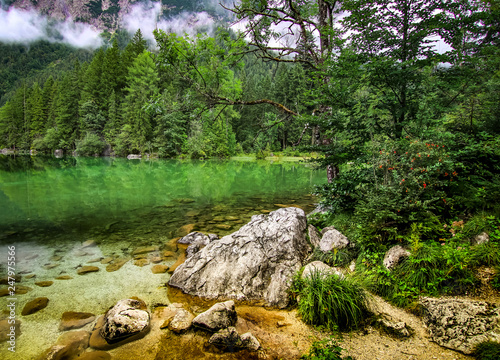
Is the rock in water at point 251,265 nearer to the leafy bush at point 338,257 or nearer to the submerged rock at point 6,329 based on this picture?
the leafy bush at point 338,257

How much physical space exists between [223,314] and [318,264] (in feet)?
6.02

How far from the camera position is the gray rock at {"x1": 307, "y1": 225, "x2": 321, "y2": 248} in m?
5.05

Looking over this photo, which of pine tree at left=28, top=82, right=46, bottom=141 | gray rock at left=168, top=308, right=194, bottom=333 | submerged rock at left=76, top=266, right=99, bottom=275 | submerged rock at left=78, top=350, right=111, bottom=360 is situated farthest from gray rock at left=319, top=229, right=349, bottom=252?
pine tree at left=28, top=82, right=46, bottom=141

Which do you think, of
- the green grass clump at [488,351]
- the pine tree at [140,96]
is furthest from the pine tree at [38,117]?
the green grass clump at [488,351]

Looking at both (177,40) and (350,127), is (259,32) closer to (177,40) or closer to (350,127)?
(177,40)

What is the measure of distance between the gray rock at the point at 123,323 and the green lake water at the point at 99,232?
0.65 meters

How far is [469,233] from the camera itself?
11.0 ft

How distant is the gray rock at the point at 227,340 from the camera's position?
2.69 meters

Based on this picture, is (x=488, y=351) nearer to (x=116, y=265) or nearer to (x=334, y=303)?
(x=334, y=303)

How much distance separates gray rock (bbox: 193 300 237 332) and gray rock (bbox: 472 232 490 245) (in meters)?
3.61

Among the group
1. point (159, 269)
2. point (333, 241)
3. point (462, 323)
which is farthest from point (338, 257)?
point (159, 269)

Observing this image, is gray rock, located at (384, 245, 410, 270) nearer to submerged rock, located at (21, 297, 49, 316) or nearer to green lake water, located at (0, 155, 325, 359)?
green lake water, located at (0, 155, 325, 359)

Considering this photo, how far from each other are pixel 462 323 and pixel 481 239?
1545 mm

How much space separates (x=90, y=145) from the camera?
4225cm
